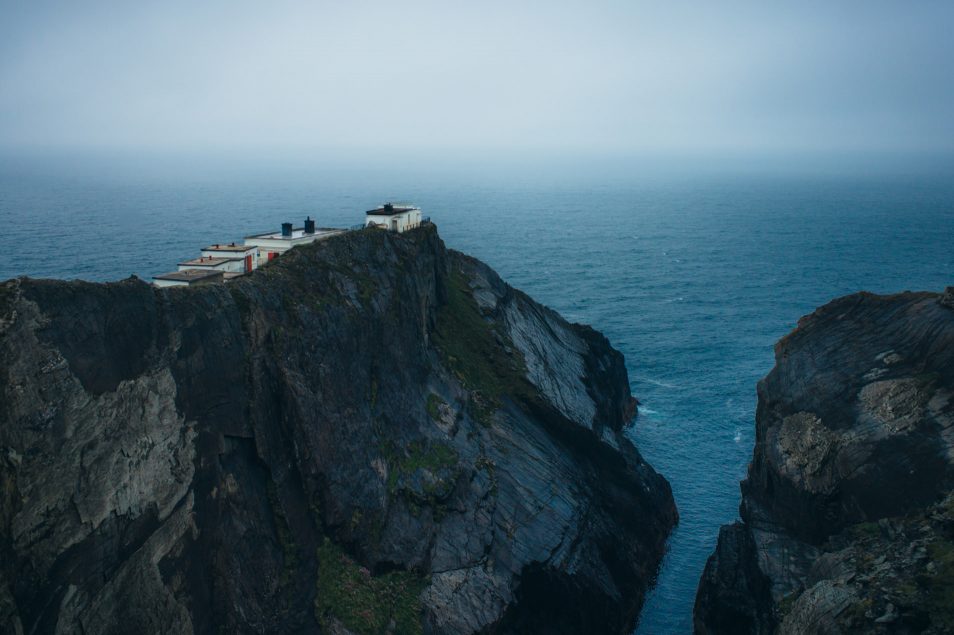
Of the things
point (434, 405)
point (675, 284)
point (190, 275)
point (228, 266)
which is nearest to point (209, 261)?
point (228, 266)

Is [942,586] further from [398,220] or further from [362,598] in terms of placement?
[398,220]

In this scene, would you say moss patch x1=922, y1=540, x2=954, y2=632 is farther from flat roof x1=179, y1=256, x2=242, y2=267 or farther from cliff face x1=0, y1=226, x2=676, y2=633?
flat roof x1=179, y1=256, x2=242, y2=267

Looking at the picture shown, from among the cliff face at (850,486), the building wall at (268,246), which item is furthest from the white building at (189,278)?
the cliff face at (850,486)

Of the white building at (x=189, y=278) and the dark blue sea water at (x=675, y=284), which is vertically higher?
the white building at (x=189, y=278)

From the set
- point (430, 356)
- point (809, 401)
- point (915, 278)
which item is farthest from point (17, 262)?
point (915, 278)

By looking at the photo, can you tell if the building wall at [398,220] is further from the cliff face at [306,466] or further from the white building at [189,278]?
the white building at [189,278]
